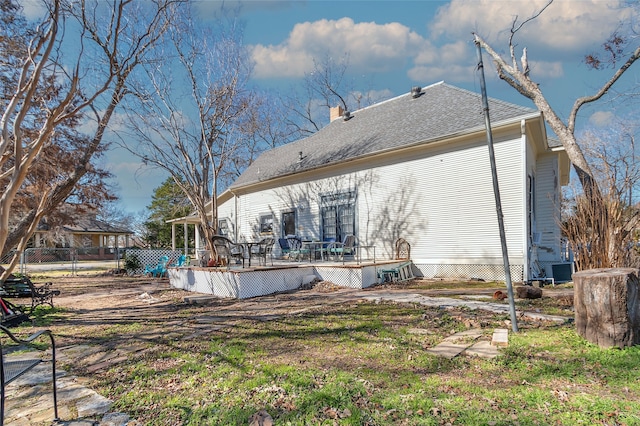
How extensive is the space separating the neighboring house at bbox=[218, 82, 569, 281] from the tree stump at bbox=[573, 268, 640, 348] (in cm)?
422

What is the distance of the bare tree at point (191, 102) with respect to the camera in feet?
38.9

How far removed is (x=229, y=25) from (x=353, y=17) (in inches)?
241

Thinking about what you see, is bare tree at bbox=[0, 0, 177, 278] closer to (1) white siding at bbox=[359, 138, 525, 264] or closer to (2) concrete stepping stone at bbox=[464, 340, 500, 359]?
(2) concrete stepping stone at bbox=[464, 340, 500, 359]

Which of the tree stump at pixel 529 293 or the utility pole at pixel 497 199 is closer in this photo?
the utility pole at pixel 497 199

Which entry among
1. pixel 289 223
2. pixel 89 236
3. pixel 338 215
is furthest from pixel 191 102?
pixel 89 236

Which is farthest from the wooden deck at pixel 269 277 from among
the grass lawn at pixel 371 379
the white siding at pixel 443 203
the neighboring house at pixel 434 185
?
the grass lawn at pixel 371 379

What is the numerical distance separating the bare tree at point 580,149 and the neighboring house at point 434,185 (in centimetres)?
80

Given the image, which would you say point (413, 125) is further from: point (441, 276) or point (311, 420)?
point (311, 420)

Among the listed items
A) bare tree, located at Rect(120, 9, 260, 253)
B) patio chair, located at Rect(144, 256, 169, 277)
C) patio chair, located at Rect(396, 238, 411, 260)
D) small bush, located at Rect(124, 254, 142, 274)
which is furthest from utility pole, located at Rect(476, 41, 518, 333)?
small bush, located at Rect(124, 254, 142, 274)

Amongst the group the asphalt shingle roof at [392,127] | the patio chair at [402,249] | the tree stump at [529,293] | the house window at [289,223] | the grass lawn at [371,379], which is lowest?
the grass lawn at [371,379]

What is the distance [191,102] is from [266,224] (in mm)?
6283

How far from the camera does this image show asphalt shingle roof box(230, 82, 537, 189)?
35.3ft

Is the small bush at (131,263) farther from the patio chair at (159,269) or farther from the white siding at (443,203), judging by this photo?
the white siding at (443,203)

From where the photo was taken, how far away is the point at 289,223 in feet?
52.0
